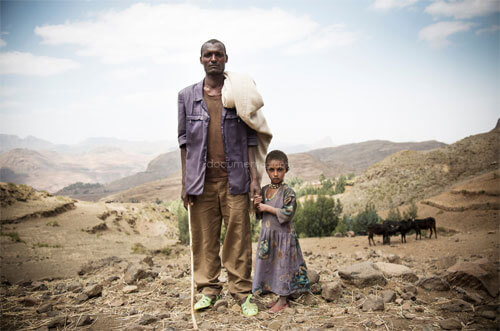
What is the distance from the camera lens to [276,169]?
3096 mm

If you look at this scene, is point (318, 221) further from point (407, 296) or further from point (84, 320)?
point (84, 320)

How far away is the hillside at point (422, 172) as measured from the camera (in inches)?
520

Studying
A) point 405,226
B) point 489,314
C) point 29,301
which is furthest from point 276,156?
point 405,226

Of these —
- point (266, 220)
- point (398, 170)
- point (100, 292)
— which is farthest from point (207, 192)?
point (398, 170)

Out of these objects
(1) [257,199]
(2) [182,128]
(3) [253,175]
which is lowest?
(1) [257,199]

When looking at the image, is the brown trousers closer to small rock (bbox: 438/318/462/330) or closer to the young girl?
the young girl

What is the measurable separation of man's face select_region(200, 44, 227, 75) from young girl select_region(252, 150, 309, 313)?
0.98m

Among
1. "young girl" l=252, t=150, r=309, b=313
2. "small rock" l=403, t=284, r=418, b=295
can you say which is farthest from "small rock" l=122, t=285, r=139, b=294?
"small rock" l=403, t=284, r=418, b=295

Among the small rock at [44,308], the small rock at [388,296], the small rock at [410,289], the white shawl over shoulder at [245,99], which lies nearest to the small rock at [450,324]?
the small rock at [388,296]

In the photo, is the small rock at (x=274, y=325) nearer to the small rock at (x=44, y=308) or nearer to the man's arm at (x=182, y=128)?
the man's arm at (x=182, y=128)

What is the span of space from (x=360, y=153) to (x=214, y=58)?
163 feet

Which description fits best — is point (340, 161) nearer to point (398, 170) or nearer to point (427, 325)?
point (398, 170)

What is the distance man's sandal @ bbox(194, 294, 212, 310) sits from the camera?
3113mm

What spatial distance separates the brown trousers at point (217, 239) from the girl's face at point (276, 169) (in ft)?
1.24
